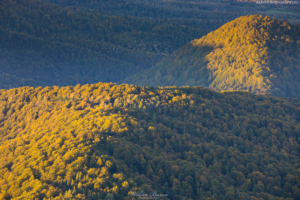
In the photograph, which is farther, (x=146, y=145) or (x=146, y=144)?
(x=146, y=144)

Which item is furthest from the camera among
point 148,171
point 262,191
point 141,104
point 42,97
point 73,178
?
point 42,97

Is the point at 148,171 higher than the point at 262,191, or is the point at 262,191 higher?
the point at 148,171

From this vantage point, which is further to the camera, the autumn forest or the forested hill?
the forested hill

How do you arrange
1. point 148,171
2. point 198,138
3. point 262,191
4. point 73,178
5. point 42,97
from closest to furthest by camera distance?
point 73,178 → point 148,171 → point 262,191 → point 198,138 → point 42,97

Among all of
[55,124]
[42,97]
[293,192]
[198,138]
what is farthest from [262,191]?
[42,97]

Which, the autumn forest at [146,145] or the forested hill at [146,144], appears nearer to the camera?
the autumn forest at [146,145]

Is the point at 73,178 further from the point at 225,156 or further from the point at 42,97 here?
the point at 42,97

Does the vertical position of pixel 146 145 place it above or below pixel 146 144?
above

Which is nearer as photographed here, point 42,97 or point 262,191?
point 262,191
